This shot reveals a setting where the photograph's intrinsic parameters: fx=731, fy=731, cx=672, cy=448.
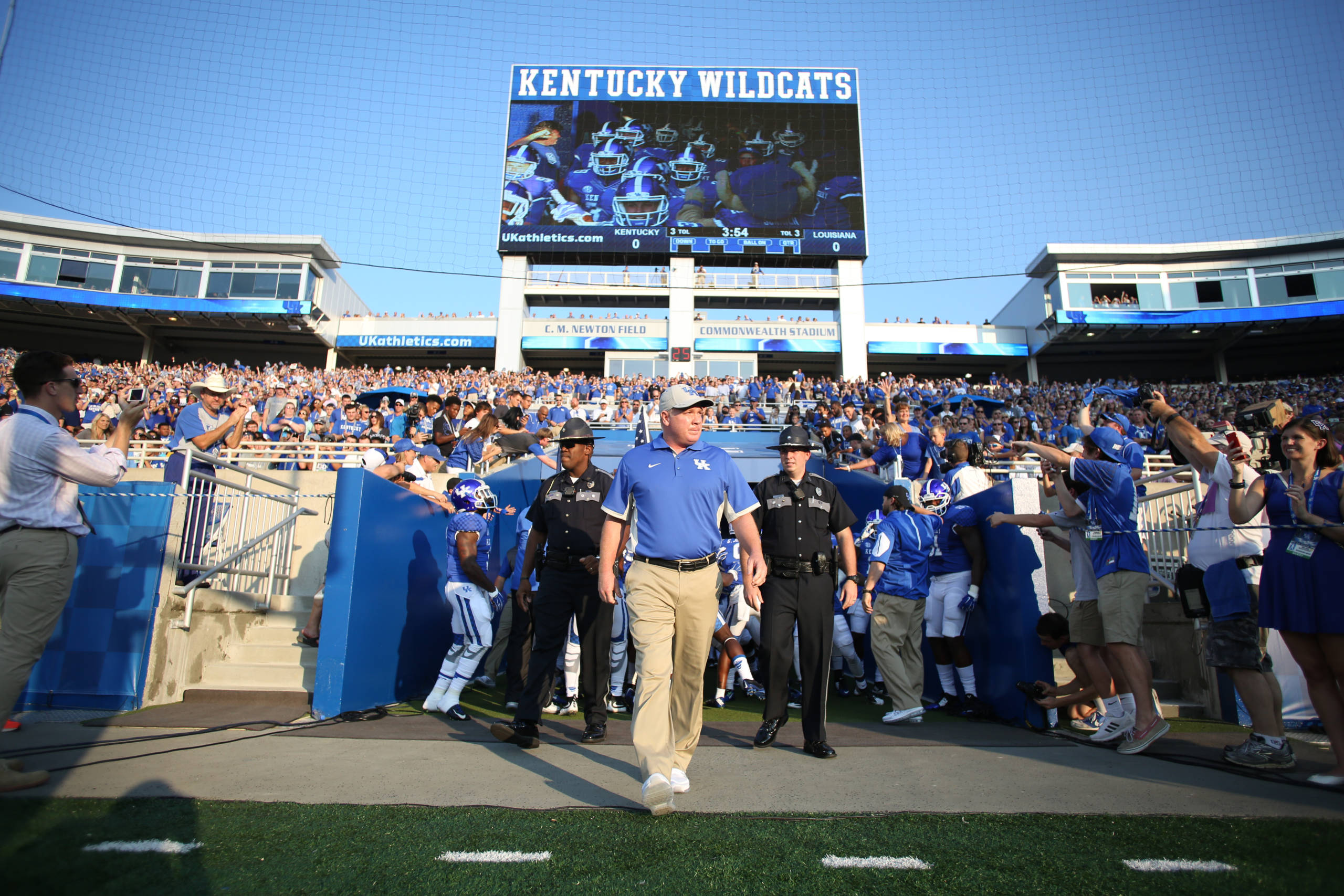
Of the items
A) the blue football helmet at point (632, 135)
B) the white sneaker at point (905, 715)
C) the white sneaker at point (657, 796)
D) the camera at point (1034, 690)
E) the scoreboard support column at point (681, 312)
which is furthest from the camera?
the scoreboard support column at point (681, 312)

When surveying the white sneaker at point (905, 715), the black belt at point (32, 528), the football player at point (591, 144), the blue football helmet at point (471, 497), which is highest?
the football player at point (591, 144)

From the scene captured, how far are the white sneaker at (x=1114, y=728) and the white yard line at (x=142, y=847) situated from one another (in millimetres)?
5100

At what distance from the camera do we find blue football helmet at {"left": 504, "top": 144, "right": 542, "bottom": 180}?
3744 centimetres

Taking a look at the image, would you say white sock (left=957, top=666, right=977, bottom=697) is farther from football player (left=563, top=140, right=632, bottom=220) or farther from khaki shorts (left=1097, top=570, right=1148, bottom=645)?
football player (left=563, top=140, right=632, bottom=220)

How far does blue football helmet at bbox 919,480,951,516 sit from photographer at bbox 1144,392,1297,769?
180 cm

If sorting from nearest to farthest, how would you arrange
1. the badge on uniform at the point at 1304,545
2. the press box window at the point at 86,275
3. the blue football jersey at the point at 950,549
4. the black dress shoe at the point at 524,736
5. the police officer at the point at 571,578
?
the badge on uniform at the point at 1304,545 < the black dress shoe at the point at 524,736 < the police officer at the point at 571,578 < the blue football jersey at the point at 950,549 < the press box window at the point at 86,275

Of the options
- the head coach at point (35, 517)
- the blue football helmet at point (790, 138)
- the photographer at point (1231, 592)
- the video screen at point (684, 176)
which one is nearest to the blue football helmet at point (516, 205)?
the video screen at point (684, 176)

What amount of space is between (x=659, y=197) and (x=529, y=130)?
25.0ft

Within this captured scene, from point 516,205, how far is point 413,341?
1036 cm

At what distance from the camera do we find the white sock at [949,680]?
621 centimetres

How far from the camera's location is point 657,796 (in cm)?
314

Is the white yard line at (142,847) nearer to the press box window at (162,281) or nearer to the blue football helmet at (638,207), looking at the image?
the blue football helmet at (638,207)

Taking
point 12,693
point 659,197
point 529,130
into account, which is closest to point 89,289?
point 529,130

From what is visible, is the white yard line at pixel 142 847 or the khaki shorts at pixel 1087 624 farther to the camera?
the khaki shorts at pixel 1087 624
